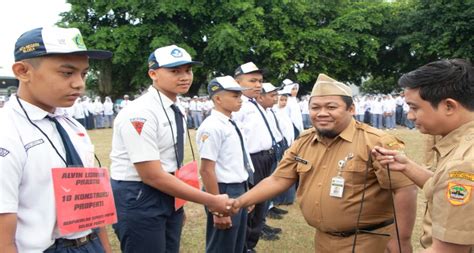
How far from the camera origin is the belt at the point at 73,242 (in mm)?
2136

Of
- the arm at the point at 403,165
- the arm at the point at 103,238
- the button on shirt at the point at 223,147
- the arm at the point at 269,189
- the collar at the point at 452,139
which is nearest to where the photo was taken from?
the collar at the point at 452,139

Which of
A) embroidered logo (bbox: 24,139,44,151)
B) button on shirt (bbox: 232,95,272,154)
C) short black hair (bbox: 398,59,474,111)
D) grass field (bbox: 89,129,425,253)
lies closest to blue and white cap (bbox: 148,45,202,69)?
embroidered logo (bbox: 24,139,44,151)

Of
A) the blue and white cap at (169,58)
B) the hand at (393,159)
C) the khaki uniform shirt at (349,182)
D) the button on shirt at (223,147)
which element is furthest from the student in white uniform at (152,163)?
the hand at (393,159)

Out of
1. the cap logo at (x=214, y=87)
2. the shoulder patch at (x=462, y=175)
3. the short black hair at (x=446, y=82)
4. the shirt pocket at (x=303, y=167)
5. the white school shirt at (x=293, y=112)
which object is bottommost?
the white school shirt at (x=293, y=112)

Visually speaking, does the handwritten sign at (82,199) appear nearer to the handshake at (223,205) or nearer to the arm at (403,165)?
the handshake at (223,205)

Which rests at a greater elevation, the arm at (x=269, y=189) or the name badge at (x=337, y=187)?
the name badge at (x=337, y=187)

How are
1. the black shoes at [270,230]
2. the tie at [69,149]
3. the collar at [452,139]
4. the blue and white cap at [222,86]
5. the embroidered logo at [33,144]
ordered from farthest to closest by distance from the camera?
1. the black shoes at [270,230]
2. the blue and white cap at [222,86]
3. the tie at [69,149]
4. the collar at [452,139]
5. the embroidered logo at [33,144]

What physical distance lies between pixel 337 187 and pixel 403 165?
0.47 meters

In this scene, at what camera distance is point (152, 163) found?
3117 millimetres

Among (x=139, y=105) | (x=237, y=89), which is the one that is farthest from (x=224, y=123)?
(x=139, y=105)

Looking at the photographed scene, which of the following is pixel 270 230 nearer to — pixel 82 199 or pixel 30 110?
pixel 82 199

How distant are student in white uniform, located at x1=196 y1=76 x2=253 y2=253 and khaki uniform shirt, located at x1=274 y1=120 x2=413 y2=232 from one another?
116cm

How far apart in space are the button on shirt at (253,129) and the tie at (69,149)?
396 cm

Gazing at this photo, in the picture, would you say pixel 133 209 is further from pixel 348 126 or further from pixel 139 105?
pixel 348 126
